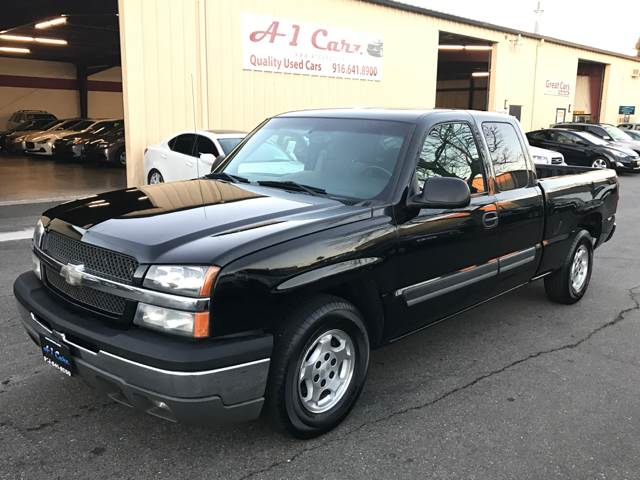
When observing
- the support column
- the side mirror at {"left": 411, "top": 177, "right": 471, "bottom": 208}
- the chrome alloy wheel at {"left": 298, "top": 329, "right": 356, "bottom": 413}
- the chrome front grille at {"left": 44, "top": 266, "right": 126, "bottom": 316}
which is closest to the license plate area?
the chrome front grille at {"left": 44, "top": 266, "right": 126, "bottom": 316}

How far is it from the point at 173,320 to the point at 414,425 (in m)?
1.54

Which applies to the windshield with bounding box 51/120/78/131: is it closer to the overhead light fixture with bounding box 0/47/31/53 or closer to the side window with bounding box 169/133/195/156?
the overhead light fixture with bounding box 0/47/31/53

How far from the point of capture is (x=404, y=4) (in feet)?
57.2

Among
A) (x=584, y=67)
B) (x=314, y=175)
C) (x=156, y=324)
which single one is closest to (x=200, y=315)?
(x=156, y=324)

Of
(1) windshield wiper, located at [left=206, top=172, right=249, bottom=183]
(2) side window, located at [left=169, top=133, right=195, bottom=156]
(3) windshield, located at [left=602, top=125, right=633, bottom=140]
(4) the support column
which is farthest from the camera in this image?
(4) the support column

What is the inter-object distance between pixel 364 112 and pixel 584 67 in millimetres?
31360

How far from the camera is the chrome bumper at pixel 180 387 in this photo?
2523mm

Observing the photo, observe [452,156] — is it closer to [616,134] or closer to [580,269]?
[580,269]

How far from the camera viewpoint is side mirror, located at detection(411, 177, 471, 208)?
3.33 metres

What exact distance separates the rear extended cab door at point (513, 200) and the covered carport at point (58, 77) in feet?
32.0

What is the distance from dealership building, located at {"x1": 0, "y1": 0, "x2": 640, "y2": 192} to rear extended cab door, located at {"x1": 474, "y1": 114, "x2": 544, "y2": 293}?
5461 mm

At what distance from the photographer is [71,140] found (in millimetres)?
20453

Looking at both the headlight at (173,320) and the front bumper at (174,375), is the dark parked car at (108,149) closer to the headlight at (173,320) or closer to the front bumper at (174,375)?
the front bumper at (174,375)

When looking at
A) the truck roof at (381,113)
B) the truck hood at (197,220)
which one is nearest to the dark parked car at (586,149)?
the truck roof at (381,113)
